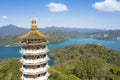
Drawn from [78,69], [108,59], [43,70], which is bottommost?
[108,59]

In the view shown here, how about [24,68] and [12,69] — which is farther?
[12,69]

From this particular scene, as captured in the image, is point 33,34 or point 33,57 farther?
point 33,34

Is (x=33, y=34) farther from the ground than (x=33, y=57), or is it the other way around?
(x=33, y=34)

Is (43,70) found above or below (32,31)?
below

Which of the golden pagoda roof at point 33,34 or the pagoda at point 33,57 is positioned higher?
the golden pagoda roof at point 33,34

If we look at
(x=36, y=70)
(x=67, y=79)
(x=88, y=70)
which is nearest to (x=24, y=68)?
(x=36, y=70)

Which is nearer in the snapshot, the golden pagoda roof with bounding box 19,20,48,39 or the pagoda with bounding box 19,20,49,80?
the pagoda with bounding box 19,20,49,80

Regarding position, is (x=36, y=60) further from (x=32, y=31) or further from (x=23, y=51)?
(x=32, y=31)

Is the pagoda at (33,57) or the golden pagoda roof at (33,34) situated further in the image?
the golden pagoda roof at (33,34)
